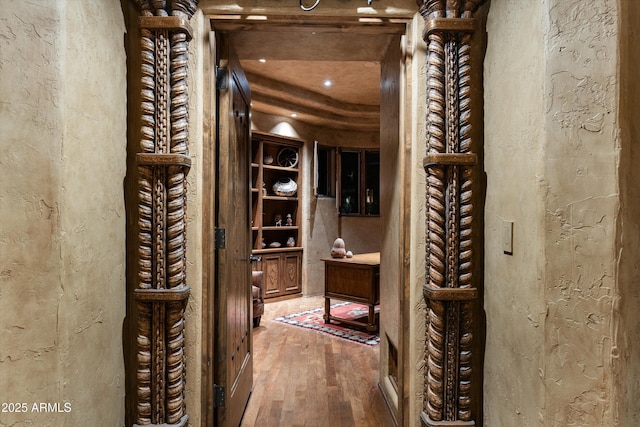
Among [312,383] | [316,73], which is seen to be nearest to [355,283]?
[312,383]

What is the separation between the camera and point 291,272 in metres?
6.07

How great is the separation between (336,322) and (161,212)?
11.1ft

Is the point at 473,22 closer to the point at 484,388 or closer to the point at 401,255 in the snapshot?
the point at 401,255

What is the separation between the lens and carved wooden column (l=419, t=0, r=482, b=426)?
5.52 feet

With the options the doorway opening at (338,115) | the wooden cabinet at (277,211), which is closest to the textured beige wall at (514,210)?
the doorway opening at (338,115)

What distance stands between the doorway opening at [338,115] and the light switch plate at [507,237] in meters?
0.45

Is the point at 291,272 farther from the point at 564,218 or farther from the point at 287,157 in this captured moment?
the point at 564,218

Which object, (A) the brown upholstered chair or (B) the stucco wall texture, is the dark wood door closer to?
(B) the stucco wall texture

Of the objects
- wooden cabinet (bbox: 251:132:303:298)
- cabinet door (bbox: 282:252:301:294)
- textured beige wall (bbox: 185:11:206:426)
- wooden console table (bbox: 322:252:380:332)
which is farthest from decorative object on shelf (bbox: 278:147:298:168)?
textured beige wall (bbox: 185:11:206:426)

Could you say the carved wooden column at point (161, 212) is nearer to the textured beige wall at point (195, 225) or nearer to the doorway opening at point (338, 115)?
the textured beige wall at point (195, 225)

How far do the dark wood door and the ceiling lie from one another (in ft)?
0.90

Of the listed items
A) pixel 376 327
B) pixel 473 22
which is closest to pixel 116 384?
pixel 473 22

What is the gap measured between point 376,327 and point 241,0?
3452mm

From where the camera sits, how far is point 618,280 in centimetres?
107
